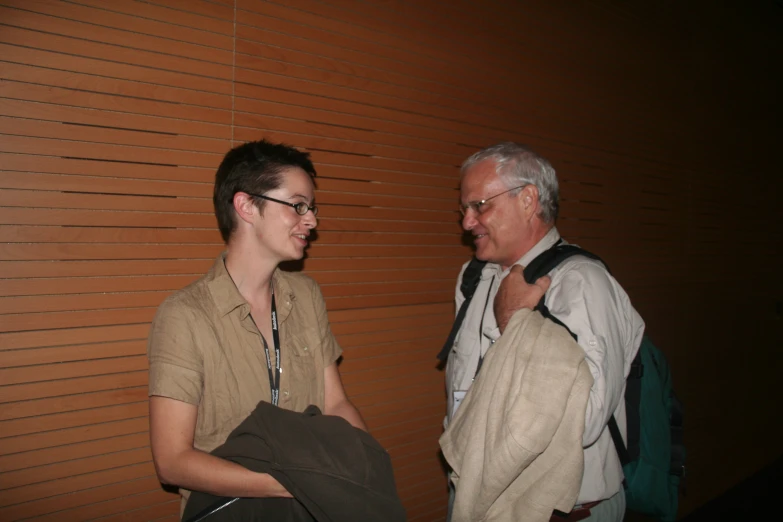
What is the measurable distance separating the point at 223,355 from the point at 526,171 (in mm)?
1446

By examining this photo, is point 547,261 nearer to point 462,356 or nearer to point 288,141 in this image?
point 462,356

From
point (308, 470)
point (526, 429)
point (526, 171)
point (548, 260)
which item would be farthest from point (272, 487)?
point (526, 171)

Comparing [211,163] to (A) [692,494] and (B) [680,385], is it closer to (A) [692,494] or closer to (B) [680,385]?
(B) [680,385]

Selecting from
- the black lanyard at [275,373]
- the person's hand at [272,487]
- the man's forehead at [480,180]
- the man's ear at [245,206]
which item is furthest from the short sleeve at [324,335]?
the man's forehead at [480,180]

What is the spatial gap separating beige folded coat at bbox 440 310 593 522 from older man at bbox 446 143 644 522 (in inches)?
5.5

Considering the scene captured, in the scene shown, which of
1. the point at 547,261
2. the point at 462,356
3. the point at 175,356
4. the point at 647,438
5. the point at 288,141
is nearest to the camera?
the point at 175,356

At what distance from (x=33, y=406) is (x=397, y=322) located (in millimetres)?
1789

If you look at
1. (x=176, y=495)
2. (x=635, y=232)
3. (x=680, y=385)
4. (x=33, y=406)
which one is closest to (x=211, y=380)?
(x=33, y=406)

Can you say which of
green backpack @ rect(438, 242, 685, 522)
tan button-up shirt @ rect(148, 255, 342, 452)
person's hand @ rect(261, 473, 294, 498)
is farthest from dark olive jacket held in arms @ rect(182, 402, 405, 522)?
green backpack @ rect(438, 242, 685, 522)

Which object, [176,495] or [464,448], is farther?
[176,495]

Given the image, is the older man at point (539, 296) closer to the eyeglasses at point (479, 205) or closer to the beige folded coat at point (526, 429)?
the eyeglasses at point (479, 205)

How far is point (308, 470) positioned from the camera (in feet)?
4.88

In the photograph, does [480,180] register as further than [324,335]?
Yes

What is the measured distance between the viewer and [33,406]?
188 cm
